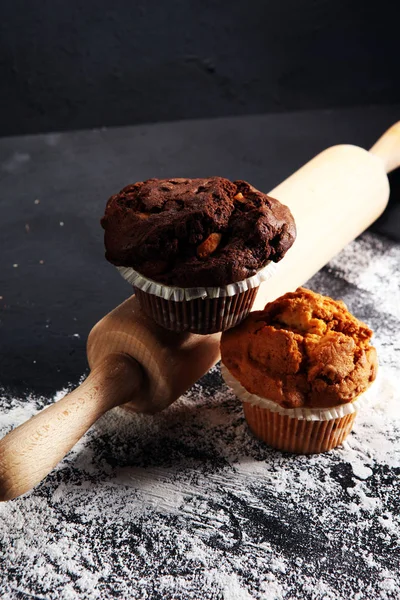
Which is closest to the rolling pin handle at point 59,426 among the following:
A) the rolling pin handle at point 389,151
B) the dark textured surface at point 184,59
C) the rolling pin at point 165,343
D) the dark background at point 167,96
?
the rolling pin at point 165,343

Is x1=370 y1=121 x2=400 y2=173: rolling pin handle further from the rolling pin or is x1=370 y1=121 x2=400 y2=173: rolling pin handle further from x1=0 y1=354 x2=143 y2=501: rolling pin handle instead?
x1=0 y1=354 x2=143 y2=501: rolling pin handle

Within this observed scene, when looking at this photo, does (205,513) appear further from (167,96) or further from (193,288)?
(167,96)

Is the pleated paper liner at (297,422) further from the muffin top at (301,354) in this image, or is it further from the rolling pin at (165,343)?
the rolling pin at (165,343)

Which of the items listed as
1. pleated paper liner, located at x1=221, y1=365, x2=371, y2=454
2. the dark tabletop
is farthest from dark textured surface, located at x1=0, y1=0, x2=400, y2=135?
pleated paper liner, located at x1=221, y1=365, x2=371, y2=454

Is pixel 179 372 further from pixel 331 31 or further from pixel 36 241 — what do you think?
pixel 331 31

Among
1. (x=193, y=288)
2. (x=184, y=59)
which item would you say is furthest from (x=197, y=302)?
(x=184, y=59)
